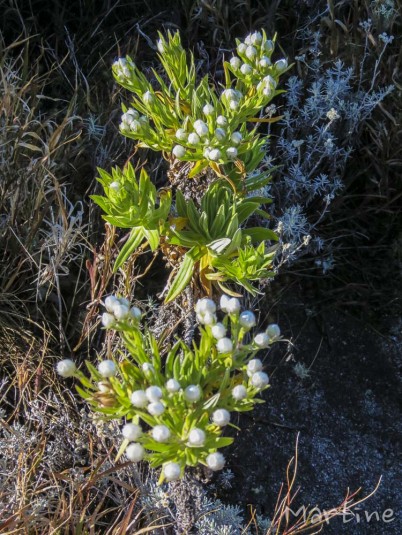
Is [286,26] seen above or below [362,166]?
above

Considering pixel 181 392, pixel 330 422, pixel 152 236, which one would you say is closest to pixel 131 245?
pixel 152 236

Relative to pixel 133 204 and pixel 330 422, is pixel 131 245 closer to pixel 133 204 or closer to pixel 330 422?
pixel 133 204

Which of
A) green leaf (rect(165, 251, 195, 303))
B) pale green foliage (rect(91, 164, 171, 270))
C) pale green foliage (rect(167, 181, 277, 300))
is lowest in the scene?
green leaf (rect(165, 251, 195, 303))

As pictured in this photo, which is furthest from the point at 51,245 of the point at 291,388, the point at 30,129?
the point at 291,388

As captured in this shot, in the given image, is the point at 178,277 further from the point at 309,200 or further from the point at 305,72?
the point at 305,72

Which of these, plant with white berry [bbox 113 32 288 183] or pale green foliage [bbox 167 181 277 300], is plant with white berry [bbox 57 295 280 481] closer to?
pale green foliage [bbox 167 181 277 300]

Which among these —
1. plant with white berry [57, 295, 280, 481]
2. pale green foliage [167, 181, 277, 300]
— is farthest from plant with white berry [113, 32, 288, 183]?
plant with white berry [57, 295, 280, 481]
